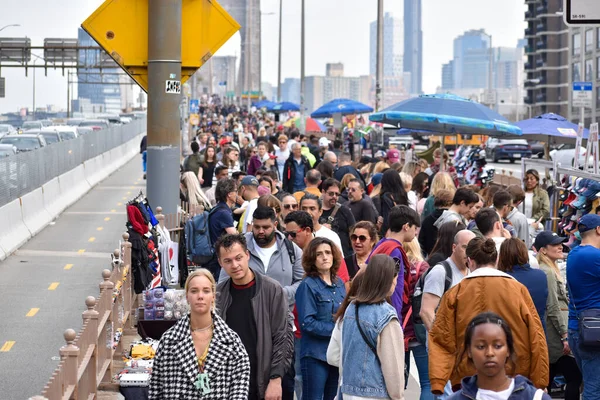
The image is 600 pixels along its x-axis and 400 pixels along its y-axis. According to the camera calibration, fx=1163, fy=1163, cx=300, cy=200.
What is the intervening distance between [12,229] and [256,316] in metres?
15.2

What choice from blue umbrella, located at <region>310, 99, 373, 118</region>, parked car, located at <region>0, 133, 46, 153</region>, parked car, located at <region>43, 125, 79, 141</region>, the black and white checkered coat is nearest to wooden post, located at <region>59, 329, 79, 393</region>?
the black and white checkered coat

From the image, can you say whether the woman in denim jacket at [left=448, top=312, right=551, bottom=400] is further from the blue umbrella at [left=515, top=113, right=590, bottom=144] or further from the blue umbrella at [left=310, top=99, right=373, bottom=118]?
the blue umbrella at [left=310, top=99, right=373, bottom=118]

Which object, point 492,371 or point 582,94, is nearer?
point 492,371

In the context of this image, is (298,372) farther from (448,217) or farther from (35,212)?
(35,212)

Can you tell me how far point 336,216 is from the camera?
12758 millimetres

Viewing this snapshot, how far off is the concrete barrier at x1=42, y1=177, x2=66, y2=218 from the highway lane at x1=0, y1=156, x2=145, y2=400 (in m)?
0.23

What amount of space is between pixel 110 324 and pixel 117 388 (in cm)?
73

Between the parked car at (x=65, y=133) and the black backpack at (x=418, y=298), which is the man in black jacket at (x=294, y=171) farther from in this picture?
the parked car at (x=65, y=133)

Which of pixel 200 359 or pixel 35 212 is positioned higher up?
pixel 200 359

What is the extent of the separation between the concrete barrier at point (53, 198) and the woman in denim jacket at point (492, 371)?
21952mm

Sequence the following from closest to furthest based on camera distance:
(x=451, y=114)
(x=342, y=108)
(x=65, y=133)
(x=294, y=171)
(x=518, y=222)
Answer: (x=518, y=222) → (x=451, y=114) → (x=294, y=171) → (x=342, y=108) → (x=65, y=133)

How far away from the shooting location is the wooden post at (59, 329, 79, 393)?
6562mm

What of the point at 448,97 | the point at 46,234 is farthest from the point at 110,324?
the point at 46,234

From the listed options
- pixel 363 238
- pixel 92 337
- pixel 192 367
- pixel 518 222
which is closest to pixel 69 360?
pixel 192 367
